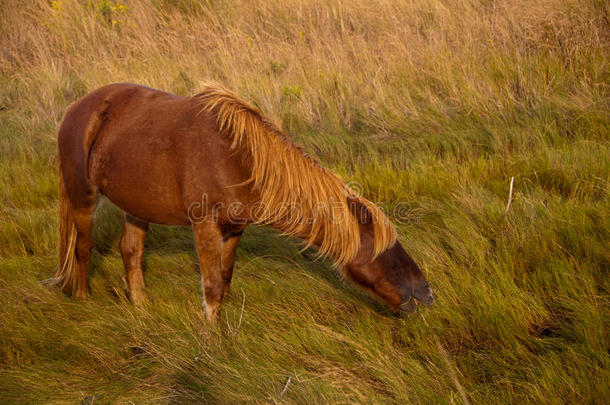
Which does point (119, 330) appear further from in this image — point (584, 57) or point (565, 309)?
point (584, 57)

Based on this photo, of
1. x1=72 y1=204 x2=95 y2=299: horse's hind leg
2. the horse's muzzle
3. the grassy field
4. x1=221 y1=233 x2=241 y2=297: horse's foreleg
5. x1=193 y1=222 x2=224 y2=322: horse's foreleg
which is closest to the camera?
the grassy field

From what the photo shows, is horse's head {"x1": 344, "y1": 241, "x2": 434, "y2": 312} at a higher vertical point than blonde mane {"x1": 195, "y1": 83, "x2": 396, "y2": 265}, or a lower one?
lower

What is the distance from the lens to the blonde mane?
272cm

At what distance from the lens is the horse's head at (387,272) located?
8.84 feet

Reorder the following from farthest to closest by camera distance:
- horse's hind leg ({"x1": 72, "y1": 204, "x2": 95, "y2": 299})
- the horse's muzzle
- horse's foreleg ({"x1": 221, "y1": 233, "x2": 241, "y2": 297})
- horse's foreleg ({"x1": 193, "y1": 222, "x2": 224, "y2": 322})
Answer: horse's hind leg ({"x1": 72, "y1": 204, "x2": 95, "y2": 299})
horse's foreleg ({"x1": 221, "y1": 233, "x2": 241, "y2": 297})
horse's foreleg ({"x1": 193, "y1": 222, "x2": 224, "y2": 322})
the horse's muzzle

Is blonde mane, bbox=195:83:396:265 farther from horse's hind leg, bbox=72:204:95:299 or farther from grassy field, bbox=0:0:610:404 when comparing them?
horse's hind leg, bbox=72:204:95:299

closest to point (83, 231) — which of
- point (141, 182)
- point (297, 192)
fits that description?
point (141, 182)

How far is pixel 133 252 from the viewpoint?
337cm

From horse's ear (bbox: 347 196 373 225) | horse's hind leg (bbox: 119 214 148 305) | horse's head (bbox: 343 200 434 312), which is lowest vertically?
horse's hind leg (bbox: 119 214 148 305)

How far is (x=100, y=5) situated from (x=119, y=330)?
7.16m

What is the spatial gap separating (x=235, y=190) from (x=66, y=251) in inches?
52.6

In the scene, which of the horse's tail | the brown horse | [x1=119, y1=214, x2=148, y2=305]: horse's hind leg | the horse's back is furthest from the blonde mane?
the horse's tail

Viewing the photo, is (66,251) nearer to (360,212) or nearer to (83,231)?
(83,231)

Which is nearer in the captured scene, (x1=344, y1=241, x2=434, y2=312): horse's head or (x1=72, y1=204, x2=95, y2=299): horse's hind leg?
(x1=344, y1=241, x2=434, y2=312): horse's head
